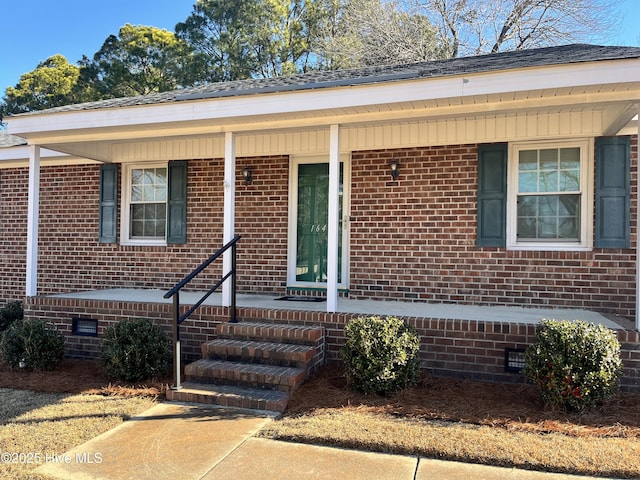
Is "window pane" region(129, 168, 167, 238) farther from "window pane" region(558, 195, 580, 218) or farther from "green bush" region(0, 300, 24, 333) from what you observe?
"window pane" region(558, 195, 580, 218)

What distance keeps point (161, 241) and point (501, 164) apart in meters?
5.35

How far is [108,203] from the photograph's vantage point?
324 inches

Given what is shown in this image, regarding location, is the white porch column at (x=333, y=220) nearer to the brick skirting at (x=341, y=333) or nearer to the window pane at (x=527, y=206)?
the brick skirting at (x=341, y=333)

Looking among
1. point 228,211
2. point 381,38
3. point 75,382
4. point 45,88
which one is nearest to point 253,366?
point 228,211

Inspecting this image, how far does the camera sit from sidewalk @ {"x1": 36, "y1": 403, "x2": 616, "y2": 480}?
3191 mm

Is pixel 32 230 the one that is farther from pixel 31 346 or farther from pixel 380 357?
pixel 380 357

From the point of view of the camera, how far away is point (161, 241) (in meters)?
8.00

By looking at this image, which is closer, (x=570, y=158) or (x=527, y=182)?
(x=570, y=158)

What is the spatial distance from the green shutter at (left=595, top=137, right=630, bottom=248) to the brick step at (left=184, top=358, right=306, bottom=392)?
4.04 m

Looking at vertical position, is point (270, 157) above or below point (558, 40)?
below

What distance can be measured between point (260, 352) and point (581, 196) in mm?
4393

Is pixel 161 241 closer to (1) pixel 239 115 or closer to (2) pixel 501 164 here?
(1) pixel 239 115

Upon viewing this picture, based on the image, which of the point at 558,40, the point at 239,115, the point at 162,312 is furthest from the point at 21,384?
the point at 558,40

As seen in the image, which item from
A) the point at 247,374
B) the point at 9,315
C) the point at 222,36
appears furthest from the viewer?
the point at 222,36
